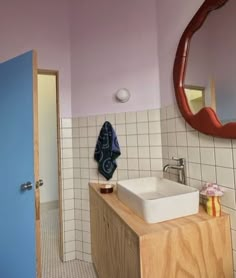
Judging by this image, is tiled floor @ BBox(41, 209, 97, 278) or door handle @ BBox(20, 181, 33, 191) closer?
door handle @ BBox(20, 181, 33, 191)

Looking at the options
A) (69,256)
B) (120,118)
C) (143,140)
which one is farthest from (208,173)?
(69,256)

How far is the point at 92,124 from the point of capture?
1.96 meters

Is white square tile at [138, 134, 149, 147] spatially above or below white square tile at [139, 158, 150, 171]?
above

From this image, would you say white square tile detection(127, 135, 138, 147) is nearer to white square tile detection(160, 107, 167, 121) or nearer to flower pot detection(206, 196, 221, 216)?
white square tile detection(160, 107, 167, 121)

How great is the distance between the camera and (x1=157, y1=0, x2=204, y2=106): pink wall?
1.42 metres

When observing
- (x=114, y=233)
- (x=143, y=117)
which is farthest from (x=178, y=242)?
(x=143, y=117)

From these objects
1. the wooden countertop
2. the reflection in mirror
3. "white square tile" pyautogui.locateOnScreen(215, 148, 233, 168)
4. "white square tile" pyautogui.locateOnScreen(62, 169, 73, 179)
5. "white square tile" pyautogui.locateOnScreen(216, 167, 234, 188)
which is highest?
the reflection in mirror

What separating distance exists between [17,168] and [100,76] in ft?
3.56

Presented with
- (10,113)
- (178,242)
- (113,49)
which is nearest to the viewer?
(178,242)

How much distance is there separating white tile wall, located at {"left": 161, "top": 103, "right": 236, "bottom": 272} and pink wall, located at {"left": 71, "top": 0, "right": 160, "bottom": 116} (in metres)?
0.32

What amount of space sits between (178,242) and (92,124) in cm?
129

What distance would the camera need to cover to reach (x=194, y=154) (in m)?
1.34

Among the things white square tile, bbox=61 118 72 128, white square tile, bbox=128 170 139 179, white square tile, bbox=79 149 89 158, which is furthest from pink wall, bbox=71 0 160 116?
white square tile, bbox=128 170 139 179

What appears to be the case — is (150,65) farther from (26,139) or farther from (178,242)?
(178,242)
